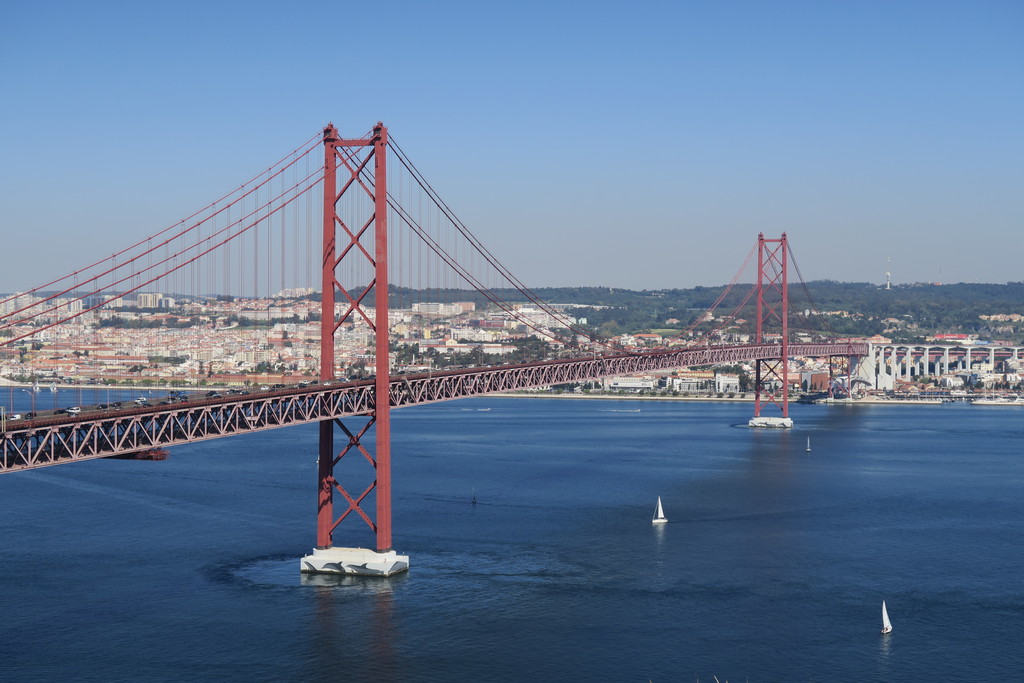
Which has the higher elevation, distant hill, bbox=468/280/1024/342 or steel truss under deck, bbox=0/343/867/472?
distant hill, bbox=468/280/1024/342

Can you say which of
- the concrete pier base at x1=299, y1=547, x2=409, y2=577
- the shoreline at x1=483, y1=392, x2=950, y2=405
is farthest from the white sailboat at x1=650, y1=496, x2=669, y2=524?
the shoreline at x1=483, y1=392, x2=950, y2=405

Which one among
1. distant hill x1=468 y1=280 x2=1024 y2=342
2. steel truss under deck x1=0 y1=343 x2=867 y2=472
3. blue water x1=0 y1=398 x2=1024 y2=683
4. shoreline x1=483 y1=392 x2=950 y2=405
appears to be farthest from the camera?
distant hill x1=468 y1=280 x2=1024 y2=342

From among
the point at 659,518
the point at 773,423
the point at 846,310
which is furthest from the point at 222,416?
the point at 846,310

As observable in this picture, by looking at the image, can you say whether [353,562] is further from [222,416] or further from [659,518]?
[659,518]

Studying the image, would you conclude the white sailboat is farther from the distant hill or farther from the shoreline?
the distant hill

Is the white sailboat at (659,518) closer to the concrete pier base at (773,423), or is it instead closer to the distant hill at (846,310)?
the concrete pier base at (773,423)

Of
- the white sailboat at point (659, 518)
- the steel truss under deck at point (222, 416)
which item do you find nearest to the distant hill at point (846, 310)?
the white sailboat at point (659, 518)

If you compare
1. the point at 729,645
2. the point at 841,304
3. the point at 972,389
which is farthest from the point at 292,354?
the point at 841,304
